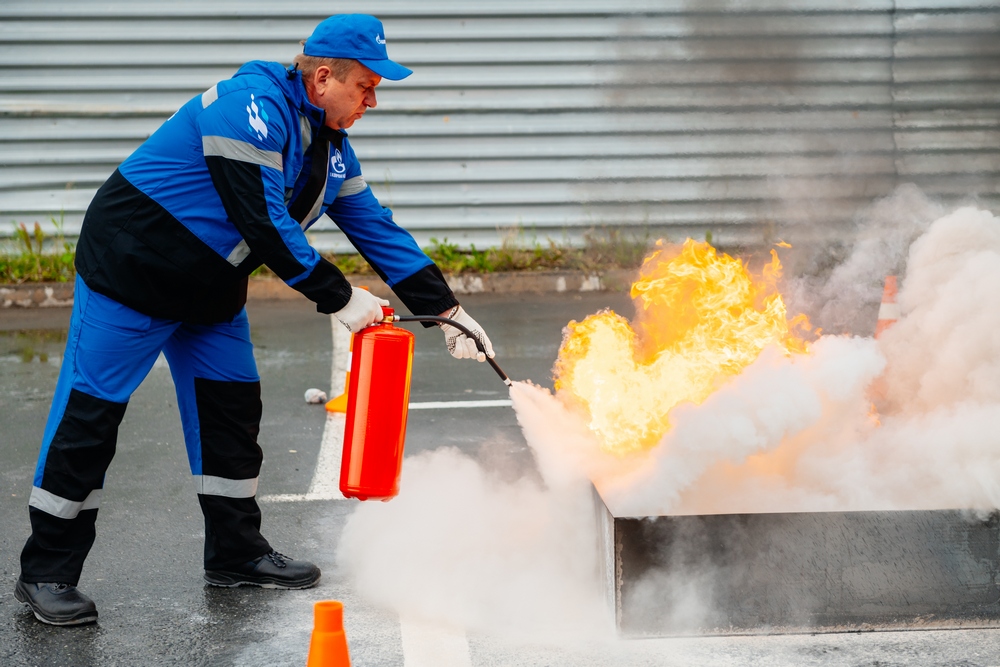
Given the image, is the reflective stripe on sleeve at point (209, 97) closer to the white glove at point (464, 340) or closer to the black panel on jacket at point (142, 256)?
the black panel on jacket at point (142, 256)

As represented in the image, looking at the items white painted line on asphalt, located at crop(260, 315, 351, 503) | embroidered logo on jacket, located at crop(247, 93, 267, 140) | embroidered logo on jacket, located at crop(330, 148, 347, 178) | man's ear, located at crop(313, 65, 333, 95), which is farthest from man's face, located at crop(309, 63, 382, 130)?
white painted line on asphalt, located at crop(260, 315, 351, 503)

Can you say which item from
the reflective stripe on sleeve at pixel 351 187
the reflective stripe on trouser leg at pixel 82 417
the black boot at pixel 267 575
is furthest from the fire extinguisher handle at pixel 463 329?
the black boot at pixel 267 575

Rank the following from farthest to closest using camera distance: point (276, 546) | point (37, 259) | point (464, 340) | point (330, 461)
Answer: point (37, 259), point (330, 461), point (276, 546), point (464, 340)

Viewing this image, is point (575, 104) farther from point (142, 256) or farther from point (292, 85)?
point (142, 256)

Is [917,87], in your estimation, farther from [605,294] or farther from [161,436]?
[161,436]

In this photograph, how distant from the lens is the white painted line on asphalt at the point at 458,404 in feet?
20.1

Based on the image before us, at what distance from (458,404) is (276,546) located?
2.19m

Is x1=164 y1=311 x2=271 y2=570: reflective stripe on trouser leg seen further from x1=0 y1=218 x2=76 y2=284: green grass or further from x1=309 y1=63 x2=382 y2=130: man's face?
x1=0 y1=218 x2=76 y2=284: green grass

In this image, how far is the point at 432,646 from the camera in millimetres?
3256

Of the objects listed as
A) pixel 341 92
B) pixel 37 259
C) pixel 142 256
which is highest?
pixel 37 259

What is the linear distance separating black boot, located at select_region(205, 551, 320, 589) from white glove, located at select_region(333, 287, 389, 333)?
3.17 feet

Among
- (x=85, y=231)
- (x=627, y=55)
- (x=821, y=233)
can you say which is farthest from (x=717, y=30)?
(x=85, y=231)

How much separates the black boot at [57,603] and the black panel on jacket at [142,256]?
3.24ft

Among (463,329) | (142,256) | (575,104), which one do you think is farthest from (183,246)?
(575,104)
